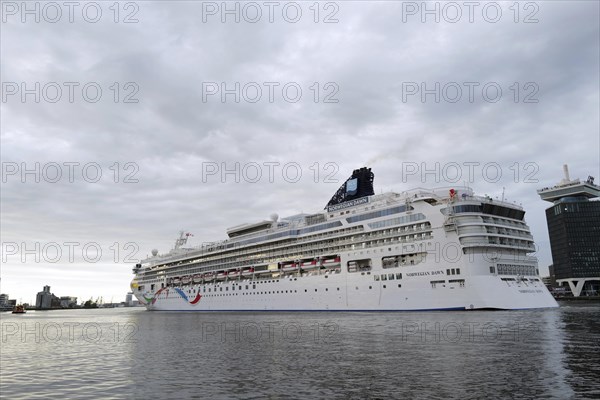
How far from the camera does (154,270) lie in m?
124

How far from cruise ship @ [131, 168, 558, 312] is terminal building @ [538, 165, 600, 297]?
141 meters

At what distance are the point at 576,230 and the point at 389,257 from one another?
160330mm

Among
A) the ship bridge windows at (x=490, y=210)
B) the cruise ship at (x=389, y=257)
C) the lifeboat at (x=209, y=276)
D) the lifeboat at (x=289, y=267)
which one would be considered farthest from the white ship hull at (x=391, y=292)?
the lifeboat at (x=209, y=276)

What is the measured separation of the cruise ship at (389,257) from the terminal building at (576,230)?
462ft

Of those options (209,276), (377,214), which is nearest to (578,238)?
(377,214)

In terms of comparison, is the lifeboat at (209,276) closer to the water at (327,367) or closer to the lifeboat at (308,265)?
the lifeboat at (308,265)

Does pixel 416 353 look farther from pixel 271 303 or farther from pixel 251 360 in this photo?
pixel 271 303

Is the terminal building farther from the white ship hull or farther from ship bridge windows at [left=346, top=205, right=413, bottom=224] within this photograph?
ship bridge windows at [left=346, top=205, right=413, bottom=224]

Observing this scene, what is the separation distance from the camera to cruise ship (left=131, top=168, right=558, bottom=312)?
55909 mm

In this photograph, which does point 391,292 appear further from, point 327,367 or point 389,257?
point 327,367

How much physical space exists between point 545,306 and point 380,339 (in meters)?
41.9

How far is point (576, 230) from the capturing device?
186m

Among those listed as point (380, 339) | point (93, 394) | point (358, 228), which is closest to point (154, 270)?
point (358, 228)

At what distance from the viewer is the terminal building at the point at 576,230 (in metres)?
179
